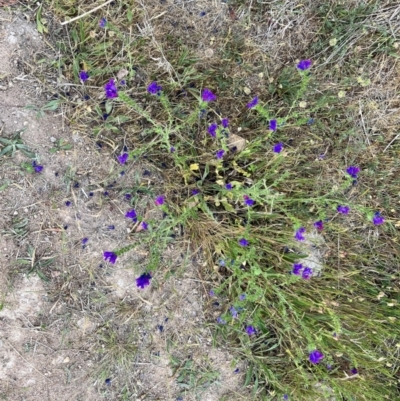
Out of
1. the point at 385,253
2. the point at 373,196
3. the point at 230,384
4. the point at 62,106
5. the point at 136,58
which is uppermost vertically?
the point at 136,58

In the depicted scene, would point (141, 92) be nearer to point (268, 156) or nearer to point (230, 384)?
point (268, 156)

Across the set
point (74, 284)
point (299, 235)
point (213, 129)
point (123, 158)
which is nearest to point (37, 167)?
point (123, 158)

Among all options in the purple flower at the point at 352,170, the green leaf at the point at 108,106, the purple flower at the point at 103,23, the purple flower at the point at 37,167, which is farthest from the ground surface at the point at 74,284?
the purple flower at the point at 352,170

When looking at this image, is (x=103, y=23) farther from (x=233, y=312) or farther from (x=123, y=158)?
(x=233, y=312)

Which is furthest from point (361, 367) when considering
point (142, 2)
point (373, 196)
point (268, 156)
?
point (142, 2)

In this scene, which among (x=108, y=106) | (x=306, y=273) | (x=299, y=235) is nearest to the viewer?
(x=299, y=235)

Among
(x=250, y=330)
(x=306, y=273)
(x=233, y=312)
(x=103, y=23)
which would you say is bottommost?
(x=250, y=330)

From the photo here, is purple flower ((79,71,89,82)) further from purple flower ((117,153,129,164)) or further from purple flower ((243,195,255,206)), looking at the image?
purple flower ((243,195,255,206))

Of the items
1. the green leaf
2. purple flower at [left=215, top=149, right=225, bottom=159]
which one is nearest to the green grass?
the green leaf
